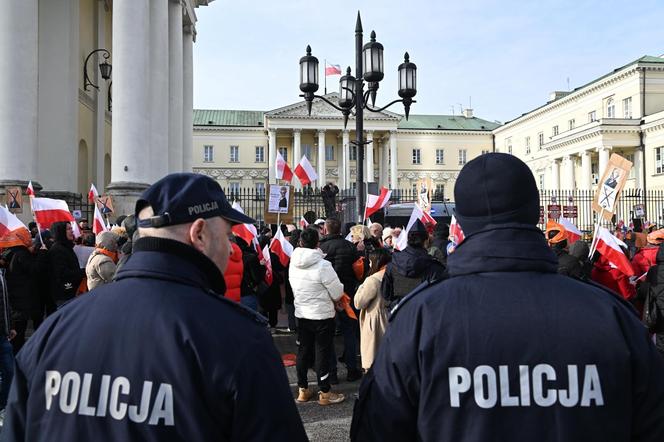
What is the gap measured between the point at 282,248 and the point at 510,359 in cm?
839

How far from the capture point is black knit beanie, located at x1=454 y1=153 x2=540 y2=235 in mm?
1903

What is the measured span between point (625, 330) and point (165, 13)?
21477mm

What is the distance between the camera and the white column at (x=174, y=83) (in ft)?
81.9

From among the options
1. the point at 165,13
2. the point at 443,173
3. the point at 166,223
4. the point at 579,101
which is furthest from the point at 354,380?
the point at 443,173

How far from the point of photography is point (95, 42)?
24.0m

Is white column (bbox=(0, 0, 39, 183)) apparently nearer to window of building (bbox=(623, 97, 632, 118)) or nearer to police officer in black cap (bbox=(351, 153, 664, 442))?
police officer in black cap (bbox=(351, 153, 664, 442))

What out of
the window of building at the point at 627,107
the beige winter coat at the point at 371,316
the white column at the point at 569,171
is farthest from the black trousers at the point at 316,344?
the window of building at the point at 627,107

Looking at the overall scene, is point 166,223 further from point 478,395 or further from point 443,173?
point 443,173

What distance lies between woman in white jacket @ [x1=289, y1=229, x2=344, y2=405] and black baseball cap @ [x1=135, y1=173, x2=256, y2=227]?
4.87 meters

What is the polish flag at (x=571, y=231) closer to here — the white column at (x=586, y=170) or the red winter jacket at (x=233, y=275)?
the red winter jacket at (x=233, y=275)

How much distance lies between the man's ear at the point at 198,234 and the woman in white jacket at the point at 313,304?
4932 millimetres

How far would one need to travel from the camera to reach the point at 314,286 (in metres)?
6.99

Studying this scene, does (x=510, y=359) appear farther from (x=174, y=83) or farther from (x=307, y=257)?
(x=174, y=83)

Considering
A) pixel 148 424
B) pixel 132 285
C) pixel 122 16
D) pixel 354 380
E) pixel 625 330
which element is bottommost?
pixel 354 380
